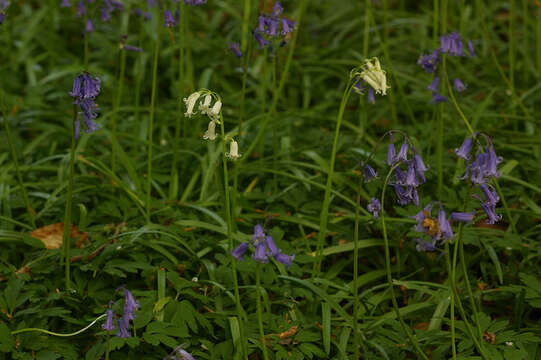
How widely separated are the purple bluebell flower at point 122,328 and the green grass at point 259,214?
0.12 ft

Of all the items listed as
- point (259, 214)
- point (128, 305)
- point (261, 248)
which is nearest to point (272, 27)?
point (259, 214)

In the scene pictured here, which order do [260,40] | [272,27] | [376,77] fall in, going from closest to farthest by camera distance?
[376,77]
[272,27]
[260,40]

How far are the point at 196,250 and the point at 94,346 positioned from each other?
91 centimetres

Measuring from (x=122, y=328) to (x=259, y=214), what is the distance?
1443 mm

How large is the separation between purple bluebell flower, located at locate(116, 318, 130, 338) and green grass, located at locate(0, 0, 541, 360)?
0.04 meters

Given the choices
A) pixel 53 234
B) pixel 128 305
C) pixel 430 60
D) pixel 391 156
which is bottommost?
pixel 53 234

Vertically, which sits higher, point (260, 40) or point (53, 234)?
point (260, 40)

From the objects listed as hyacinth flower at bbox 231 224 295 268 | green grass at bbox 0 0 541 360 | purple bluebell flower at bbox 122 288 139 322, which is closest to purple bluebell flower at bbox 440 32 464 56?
green grass at bbox 0 0 541 360

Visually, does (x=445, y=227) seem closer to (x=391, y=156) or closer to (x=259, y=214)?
(x=391, y=156)

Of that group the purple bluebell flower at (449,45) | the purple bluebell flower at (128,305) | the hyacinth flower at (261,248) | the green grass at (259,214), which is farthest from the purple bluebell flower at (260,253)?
the purple bluebell flower at (449,45)

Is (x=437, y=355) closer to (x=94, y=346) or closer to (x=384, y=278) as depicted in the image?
(x=384, y=278)

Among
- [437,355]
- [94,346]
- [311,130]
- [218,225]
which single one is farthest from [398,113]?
[94,346]

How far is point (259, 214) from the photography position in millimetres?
3818

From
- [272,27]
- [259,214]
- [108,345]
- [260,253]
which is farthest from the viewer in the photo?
[259,214]
